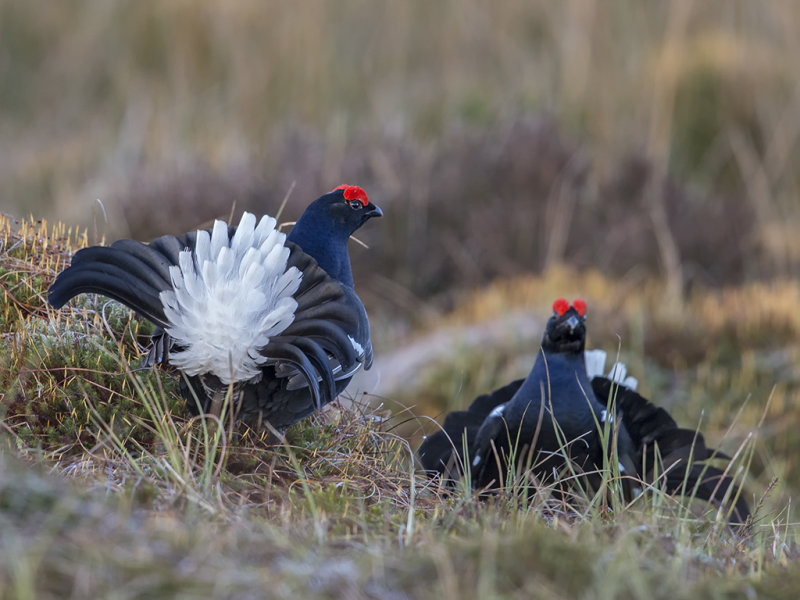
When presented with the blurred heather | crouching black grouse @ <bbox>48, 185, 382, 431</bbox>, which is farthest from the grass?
the blurred heather

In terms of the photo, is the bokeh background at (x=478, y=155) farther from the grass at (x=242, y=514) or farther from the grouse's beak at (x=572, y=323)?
the grass at (x=242, y=514)

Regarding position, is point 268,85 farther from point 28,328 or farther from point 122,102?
point 28,328

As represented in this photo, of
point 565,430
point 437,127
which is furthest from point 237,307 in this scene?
point 437,127

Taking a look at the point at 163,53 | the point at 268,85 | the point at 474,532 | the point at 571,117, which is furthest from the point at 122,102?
the point at 474,532

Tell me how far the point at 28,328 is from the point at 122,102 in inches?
354

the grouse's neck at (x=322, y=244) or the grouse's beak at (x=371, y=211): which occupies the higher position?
the grouse's beak at (x=371, y=211)

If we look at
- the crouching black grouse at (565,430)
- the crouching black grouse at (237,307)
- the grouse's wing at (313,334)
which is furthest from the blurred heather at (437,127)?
the grouse's wing at (313,334)

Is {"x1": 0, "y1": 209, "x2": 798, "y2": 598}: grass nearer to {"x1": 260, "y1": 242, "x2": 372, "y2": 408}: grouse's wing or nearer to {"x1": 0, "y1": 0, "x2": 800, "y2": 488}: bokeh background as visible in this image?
{"x1": 260, "y1": 242, "x2": 372, "y2": 408}: grouse's wing

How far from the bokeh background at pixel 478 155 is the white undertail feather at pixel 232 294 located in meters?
3.21

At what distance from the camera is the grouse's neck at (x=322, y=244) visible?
3.07 metres

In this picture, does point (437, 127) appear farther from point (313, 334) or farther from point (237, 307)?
point (237, 307)

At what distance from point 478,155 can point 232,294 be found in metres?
6.08

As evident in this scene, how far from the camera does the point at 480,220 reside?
Answer: 780cm

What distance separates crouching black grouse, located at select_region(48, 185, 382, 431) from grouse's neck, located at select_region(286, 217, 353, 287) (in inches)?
13.3
